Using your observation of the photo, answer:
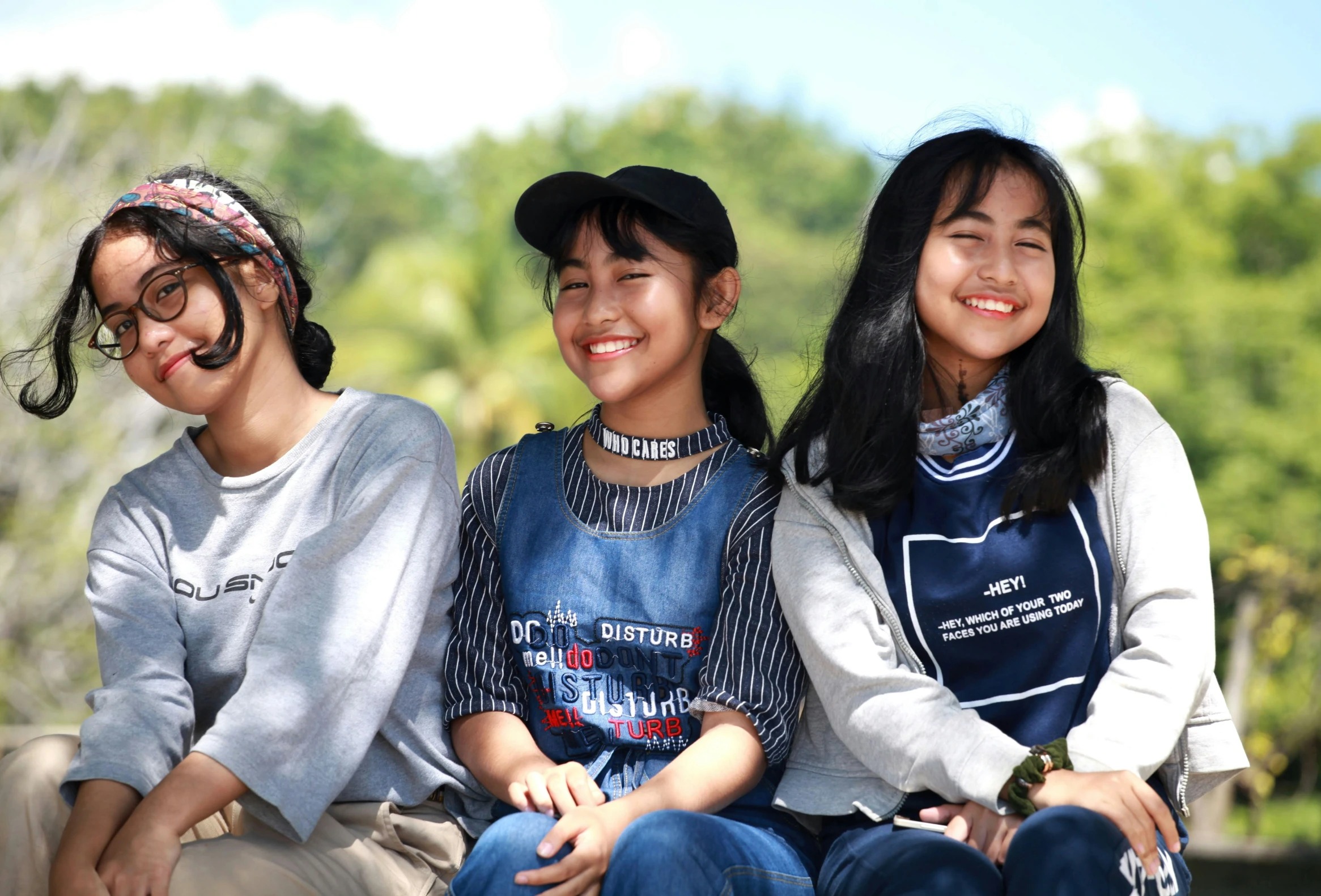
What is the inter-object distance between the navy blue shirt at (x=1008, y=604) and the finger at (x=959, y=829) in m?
0.22

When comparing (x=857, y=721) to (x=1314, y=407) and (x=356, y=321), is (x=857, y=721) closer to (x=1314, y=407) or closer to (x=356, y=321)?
(x=1314, y=407)

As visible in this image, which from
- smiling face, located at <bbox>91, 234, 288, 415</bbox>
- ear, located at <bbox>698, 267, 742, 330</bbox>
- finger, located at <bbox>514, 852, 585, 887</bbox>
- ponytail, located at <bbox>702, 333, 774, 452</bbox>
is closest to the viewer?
finger, located at <bbox>514, 852, 585, 887</bbox>

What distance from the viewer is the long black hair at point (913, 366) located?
221cm

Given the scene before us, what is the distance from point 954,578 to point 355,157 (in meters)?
37.8

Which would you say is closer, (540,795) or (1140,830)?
(1140,830)

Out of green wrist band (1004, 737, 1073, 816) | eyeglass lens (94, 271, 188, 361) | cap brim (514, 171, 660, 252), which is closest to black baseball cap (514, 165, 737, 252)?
cap brim (514, 171, 660, 252)

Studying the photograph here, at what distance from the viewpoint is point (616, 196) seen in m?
2.35

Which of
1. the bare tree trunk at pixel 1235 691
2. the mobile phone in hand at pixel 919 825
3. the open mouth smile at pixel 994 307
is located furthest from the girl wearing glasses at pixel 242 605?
the bare tree trunk at pixel 1235 691

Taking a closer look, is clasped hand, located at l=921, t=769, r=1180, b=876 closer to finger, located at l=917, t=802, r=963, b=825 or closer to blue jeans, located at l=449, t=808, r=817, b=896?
finger, located at l=917, t=802, r=963, b=825

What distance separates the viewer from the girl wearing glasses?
194cm

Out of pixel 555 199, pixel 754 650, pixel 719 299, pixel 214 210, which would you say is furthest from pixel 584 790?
pixel 214 210

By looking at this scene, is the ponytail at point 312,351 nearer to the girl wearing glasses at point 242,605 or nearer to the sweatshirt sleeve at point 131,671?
the girl wearing glasses at point 242,605

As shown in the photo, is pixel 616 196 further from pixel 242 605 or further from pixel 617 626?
pixel 242 605

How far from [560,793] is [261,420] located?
0.89 m
